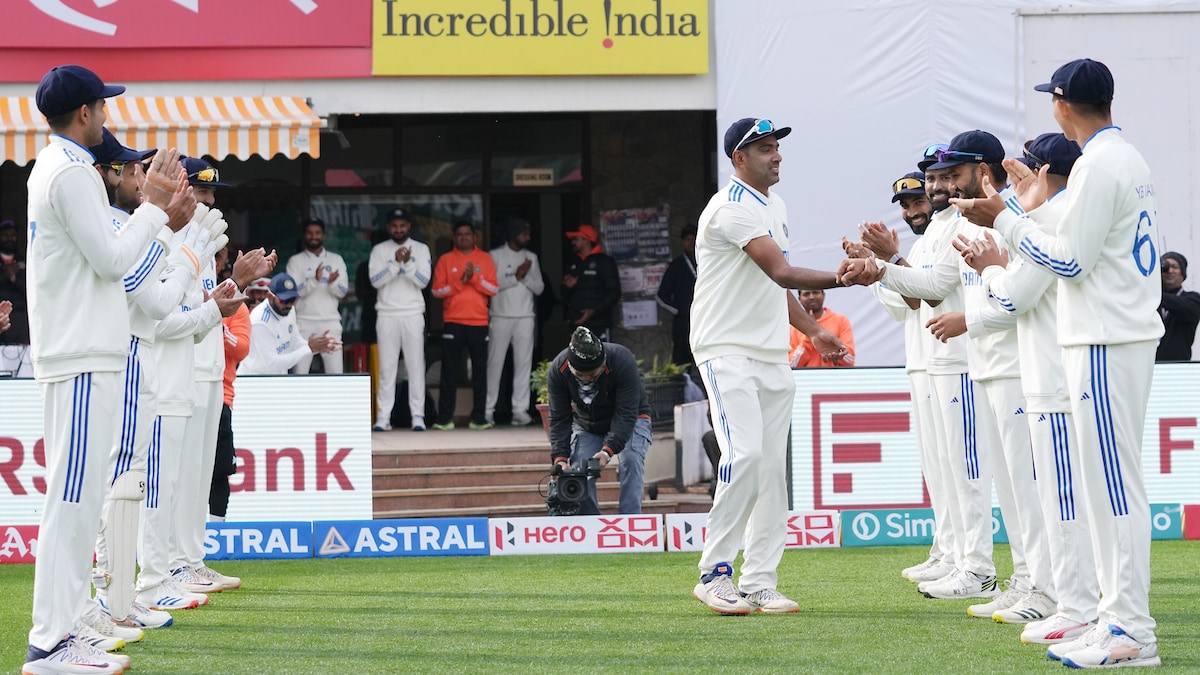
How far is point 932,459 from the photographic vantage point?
796cm

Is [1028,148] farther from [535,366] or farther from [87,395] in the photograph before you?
[535,366]

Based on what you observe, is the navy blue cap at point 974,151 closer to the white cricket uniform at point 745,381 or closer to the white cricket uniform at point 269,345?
the white cricket uniform at point 745,381

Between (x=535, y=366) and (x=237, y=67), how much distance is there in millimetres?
4783

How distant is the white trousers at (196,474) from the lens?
7.76 metres

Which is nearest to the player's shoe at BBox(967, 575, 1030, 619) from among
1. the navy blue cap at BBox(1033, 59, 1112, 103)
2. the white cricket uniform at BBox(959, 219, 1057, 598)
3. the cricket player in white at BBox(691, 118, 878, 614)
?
the white cricket uniform at BBox(959, 219, 1057, 598)

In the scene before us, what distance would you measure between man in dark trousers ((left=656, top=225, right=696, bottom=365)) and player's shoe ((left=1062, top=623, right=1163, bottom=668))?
30.0ft

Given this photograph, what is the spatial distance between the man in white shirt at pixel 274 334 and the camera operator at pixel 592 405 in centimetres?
229

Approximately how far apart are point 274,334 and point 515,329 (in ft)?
13.8

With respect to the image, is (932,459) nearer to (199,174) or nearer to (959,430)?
(959,430)

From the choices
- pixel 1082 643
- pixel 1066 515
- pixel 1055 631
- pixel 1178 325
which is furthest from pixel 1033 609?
pixel 1178 325

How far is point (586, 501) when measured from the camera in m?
10.2

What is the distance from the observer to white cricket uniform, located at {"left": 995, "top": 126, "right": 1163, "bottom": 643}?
16.8 ft

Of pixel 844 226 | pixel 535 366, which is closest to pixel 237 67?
pixel 535 366

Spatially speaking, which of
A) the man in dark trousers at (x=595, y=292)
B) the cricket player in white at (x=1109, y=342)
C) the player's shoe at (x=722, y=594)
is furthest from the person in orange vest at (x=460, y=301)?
the cricket player in white at (x=1109, y=342)
